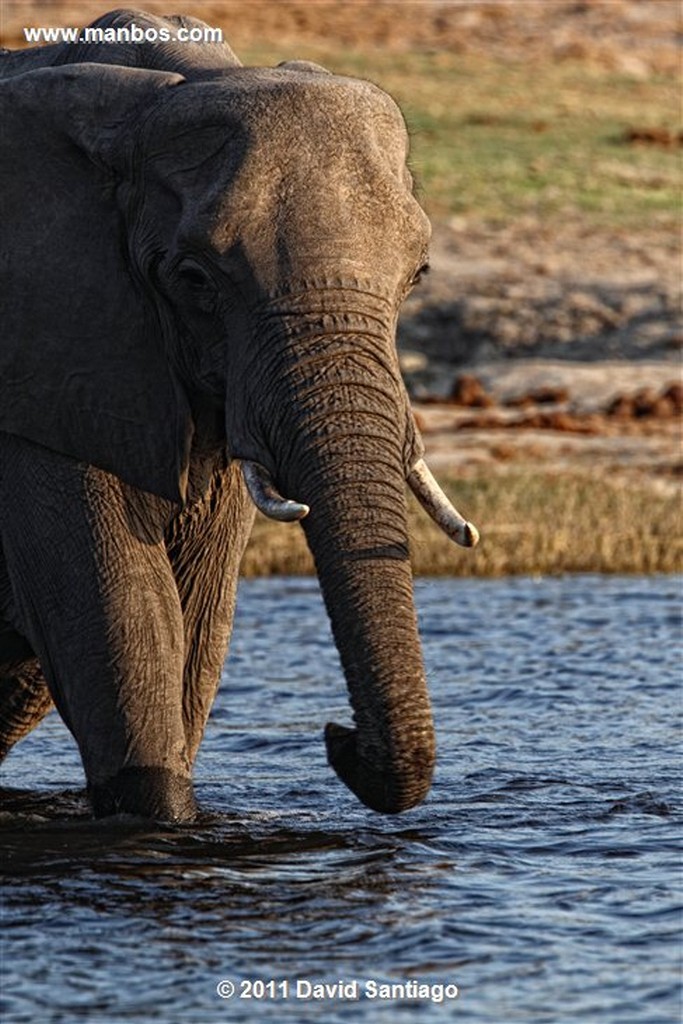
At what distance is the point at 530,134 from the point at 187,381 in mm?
26919

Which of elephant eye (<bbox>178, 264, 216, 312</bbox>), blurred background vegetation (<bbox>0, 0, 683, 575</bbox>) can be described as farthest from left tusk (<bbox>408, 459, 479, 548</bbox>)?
blurred background vegetation (<bbox>0, 0, 683, 575</bbox>)

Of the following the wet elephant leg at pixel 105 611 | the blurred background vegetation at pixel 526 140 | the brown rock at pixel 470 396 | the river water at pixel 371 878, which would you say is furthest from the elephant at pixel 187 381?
the brown rock at pixel 470 396

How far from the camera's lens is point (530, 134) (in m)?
33.1

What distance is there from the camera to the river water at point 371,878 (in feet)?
20.2

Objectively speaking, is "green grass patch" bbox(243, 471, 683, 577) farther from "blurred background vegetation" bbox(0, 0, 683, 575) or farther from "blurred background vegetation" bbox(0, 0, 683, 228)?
"blurred background vegetation" bbox(0, 0, 683, 228)

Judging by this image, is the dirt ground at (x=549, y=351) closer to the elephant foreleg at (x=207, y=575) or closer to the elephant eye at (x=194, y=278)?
the elephant foreleg at (x=207, y=575)

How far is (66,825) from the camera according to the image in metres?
7.83

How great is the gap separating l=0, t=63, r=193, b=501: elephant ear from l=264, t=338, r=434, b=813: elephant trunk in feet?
2.20

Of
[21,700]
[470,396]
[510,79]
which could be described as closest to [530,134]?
[510,79]

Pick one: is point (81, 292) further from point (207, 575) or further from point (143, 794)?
point (143, 794)

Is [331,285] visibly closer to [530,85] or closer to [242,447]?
[242,447]

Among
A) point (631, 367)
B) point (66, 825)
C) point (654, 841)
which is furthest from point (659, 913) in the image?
point (631, 367)

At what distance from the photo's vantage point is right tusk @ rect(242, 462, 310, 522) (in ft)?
19.9

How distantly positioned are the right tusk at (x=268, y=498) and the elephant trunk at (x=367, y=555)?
0.29ft
